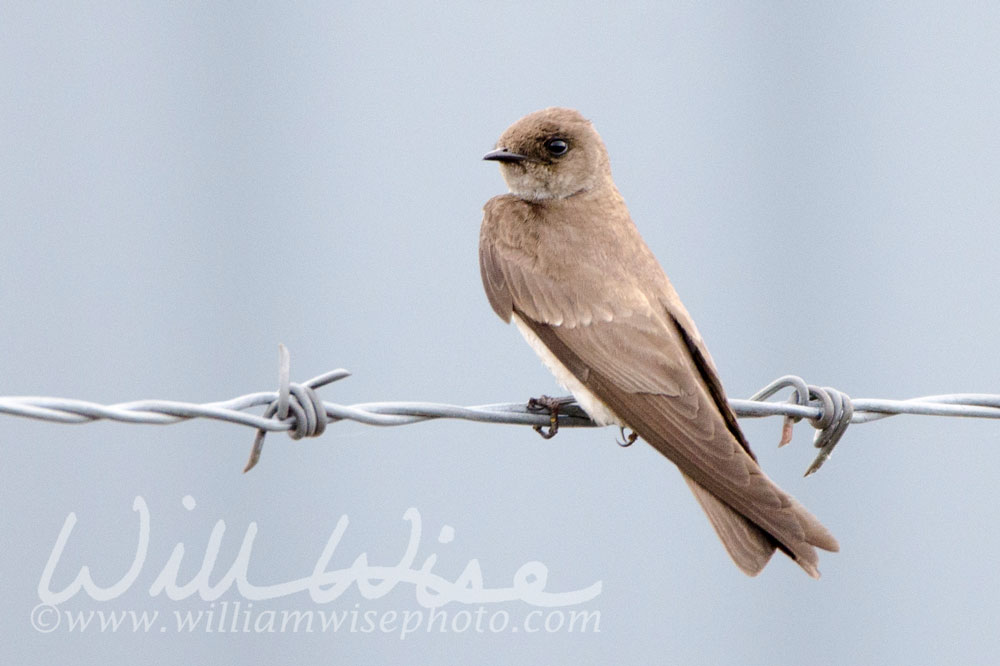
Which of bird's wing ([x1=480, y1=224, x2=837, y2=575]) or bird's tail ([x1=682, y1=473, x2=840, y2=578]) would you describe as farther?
bird's wing ([x1=480, y1=224, x2=837, y2=575])

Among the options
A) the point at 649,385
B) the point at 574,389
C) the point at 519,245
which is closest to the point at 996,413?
the point at 649,385

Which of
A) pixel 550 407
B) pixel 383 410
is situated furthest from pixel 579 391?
pixel 383 410

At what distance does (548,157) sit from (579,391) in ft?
3.71

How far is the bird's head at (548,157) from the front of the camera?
4.35 m

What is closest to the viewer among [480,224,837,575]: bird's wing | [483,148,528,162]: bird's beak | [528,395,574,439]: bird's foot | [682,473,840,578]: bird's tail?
[682,473,840,578]: bird's tail

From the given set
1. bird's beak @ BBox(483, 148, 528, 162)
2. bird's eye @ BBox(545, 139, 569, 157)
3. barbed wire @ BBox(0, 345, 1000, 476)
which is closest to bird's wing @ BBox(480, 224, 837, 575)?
barbed wire @ BBox(0, 345, 1000, 476)

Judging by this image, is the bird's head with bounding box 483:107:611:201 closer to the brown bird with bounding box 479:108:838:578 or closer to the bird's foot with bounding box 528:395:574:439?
the brown bird with bounding box 479:108:838:578

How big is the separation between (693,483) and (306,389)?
125 cm

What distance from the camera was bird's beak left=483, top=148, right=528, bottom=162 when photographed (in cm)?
427

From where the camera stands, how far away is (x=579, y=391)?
3605mm

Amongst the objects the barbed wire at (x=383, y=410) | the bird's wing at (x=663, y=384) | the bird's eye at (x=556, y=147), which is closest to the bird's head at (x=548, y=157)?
the bird's eye at (x=556, y=147)

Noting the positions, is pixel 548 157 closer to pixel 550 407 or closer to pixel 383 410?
pixel 550 407

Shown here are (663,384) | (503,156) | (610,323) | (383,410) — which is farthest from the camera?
(503,156)

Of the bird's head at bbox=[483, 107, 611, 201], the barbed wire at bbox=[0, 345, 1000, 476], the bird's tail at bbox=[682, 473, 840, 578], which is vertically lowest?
the bird's tail at bbox=[682, 473, 840, 578]
